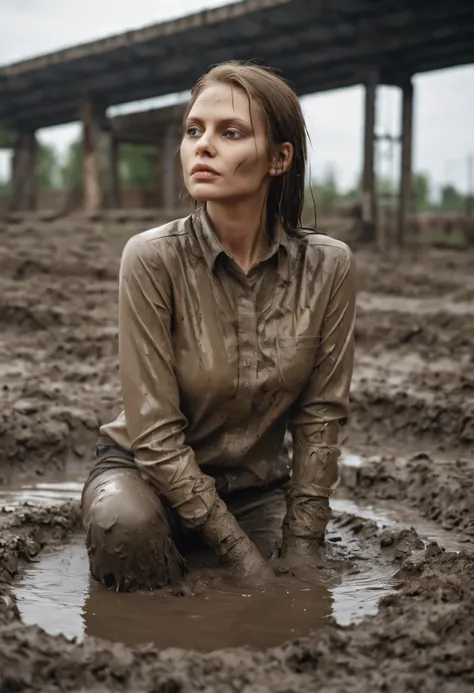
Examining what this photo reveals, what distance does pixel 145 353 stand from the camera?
9.41ft

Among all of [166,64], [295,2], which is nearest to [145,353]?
[295,2]

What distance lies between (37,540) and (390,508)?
4.71 ft

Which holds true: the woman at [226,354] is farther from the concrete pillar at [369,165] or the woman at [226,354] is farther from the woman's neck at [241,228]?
the concrete pillar at [369,165]

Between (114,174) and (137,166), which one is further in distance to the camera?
(137,166)

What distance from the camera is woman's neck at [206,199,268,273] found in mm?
3000

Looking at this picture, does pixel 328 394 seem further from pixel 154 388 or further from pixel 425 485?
pixel 425 485

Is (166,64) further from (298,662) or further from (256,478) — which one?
(298,662)

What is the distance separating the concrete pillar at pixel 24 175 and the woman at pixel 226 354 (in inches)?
565

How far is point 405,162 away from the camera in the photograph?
11617mm

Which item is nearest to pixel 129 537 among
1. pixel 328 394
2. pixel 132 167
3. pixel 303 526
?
pixel 303 526

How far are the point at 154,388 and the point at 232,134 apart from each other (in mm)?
758

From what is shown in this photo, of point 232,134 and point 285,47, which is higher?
point 285,47

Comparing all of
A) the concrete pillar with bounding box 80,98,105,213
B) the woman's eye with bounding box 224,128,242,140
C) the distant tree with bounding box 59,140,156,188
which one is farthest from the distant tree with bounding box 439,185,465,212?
the woman's eye with bounding box 224,128,242,140

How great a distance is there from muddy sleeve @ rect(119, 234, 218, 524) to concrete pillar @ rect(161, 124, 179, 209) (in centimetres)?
1143
